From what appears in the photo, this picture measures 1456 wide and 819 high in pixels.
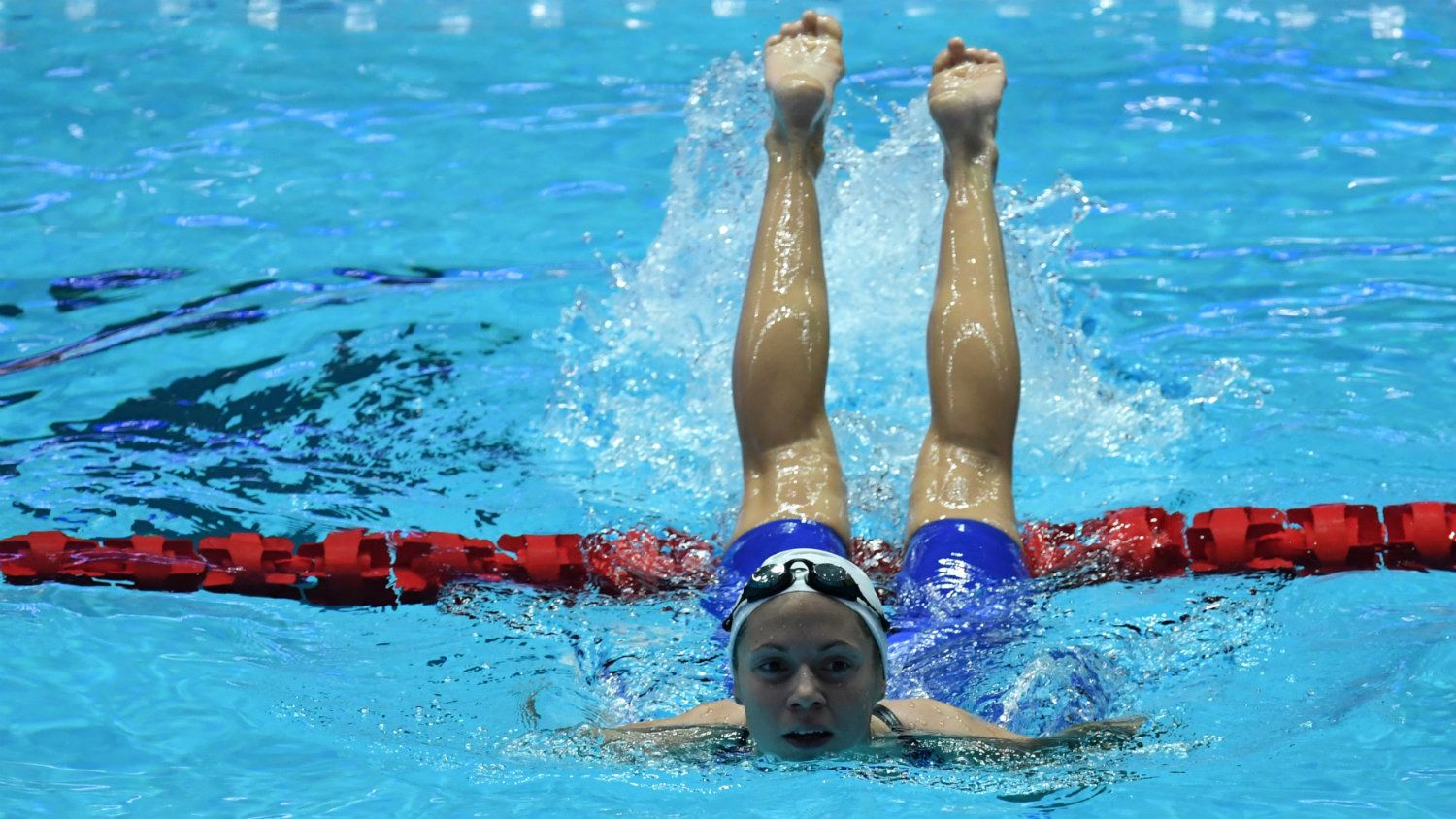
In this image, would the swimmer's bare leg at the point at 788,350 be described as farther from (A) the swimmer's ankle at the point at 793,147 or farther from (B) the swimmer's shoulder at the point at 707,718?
(B) the swimmer's shoulder at the point at 707,718

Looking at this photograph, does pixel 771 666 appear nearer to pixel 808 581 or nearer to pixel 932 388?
pixel 808 581

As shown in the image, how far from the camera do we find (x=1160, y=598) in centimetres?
352

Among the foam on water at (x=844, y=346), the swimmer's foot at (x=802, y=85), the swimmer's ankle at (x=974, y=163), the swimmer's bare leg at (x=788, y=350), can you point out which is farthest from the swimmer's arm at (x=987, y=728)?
the swimmer's foot at (x=802, y=85)

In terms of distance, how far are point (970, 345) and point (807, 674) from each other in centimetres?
114

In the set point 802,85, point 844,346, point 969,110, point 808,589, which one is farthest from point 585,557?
point 844,346

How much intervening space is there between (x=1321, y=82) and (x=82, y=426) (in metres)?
5.23

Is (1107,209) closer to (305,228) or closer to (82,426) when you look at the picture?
(305,228)

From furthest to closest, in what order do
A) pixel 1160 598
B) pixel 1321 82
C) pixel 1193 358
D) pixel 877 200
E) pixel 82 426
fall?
pixel 1321 82
pixel 877 200
pixel 1193 358
pixel 82 426
pixel 1160 598

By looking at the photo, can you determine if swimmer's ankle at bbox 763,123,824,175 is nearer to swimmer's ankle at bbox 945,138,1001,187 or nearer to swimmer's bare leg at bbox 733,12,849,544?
swimmer's bare leg at bbox 733,12,849,544

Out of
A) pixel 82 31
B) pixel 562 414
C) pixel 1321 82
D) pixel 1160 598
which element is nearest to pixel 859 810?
pixel 1160 598

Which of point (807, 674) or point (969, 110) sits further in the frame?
point (969, 110)

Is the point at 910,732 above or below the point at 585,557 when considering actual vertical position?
below

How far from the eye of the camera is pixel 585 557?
11.8 ft

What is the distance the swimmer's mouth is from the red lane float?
0.90 meters
